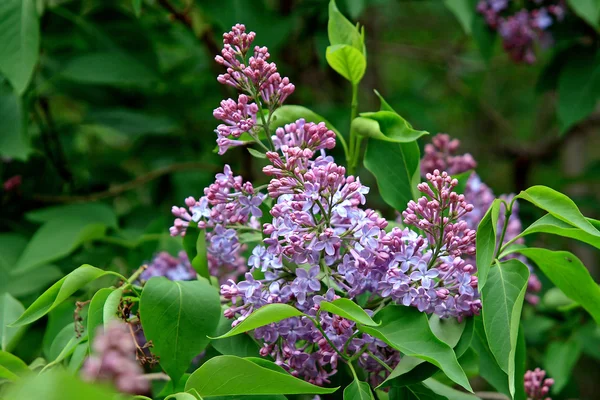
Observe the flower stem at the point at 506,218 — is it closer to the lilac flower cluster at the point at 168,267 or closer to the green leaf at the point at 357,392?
the green leaf at the point at 357,392

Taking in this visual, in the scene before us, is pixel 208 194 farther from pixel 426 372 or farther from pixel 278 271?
pixel 426 372

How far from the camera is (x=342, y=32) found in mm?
1005

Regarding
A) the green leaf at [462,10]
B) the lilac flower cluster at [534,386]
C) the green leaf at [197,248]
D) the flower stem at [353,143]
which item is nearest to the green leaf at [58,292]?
the green leaf at [197,248]

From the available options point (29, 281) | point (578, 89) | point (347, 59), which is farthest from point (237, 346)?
point (578, 89)

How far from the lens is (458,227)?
0.82 meters

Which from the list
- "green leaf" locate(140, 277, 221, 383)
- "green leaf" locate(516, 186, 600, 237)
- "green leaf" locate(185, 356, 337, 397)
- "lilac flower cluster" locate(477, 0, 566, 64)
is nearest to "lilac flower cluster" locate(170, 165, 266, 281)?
"green leaf" locate(140, 277, 221, 383)

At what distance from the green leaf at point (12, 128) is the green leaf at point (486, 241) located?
1177 millimetres

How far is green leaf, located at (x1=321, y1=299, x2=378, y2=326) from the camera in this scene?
0.74 m

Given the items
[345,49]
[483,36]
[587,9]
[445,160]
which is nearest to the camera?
[345,49]

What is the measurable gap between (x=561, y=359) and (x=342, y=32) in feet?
3.32

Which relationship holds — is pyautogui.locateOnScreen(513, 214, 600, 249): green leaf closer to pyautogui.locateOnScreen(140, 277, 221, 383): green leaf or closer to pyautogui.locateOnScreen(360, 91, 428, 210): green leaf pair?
pyautogui.locateOnScreen(360, 91, 428, 210): green leaf pair

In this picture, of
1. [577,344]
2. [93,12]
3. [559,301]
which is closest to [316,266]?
[559,301]

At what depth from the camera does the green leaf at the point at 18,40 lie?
59.1 inches

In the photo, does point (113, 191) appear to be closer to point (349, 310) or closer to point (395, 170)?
point (395, 170)
